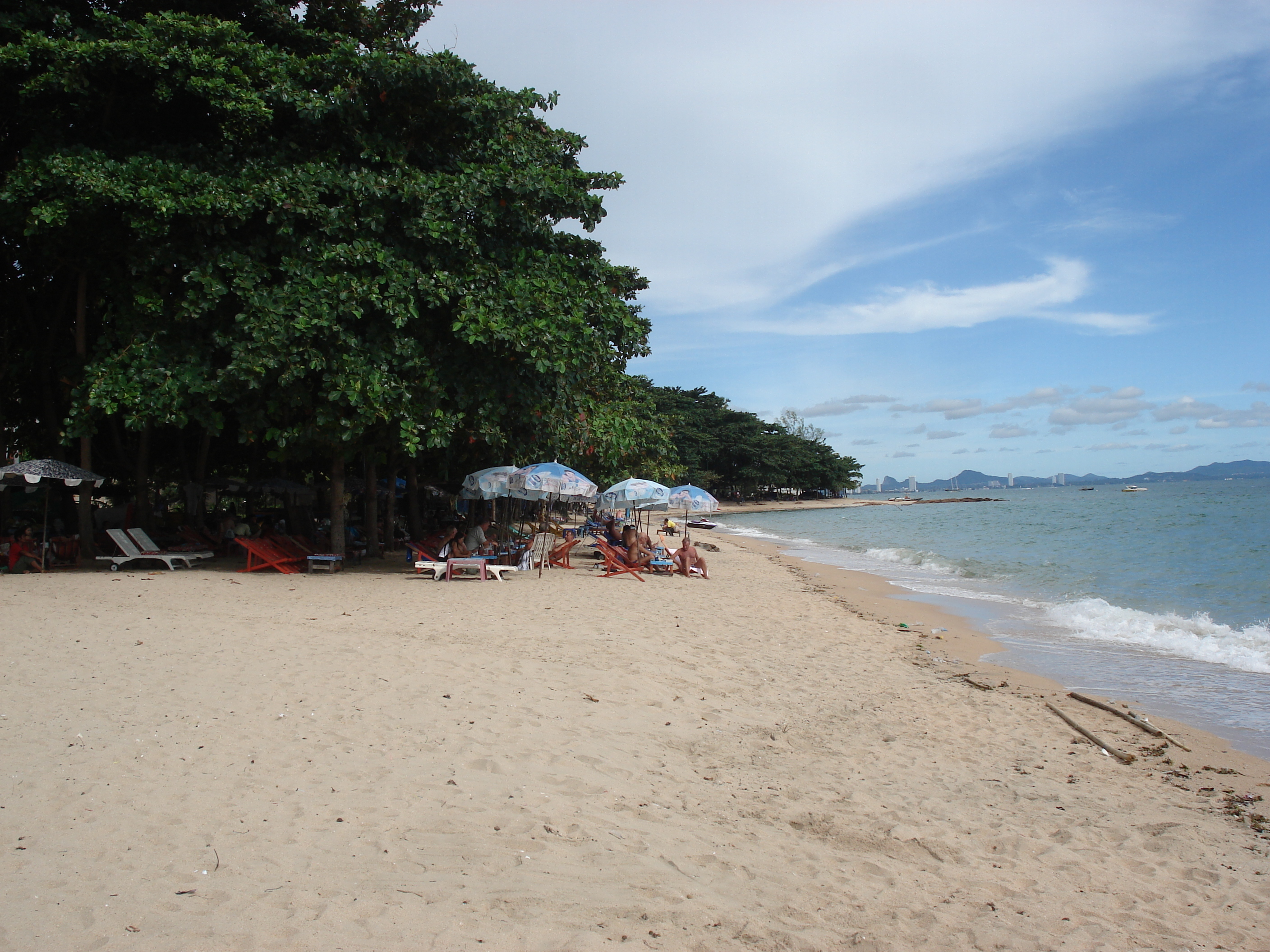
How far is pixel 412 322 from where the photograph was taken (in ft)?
39.1

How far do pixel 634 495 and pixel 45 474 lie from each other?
31.3 ft

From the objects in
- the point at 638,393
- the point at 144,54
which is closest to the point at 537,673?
the point at 144,54

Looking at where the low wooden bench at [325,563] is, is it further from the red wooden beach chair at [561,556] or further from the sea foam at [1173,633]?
the sea foam at [1173,633]

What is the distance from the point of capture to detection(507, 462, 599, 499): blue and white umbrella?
12570 mm

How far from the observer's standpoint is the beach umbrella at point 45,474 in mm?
11875

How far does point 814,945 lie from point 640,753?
200 centimetres

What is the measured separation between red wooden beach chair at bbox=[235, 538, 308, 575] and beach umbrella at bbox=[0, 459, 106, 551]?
8.54 ft

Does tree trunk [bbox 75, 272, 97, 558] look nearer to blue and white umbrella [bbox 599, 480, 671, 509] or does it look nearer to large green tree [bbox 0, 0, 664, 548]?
large green tree [bbox 0, 0, 664, 548]

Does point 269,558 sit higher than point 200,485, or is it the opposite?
point 200,485

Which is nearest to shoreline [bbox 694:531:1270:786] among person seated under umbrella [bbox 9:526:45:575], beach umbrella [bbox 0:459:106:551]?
beach umbrella [bbox 0:459:106:551]

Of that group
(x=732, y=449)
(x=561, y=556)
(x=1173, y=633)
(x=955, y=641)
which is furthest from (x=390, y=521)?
(x=732, y=449)

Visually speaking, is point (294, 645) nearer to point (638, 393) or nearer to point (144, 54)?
point (144, 54)

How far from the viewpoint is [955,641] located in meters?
10.3

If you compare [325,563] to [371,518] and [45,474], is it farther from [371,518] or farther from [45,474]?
[45,474]
